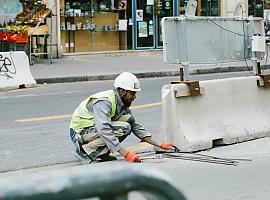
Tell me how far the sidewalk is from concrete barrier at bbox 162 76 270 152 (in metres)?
5.76

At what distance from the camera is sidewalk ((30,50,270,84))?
53.2ft

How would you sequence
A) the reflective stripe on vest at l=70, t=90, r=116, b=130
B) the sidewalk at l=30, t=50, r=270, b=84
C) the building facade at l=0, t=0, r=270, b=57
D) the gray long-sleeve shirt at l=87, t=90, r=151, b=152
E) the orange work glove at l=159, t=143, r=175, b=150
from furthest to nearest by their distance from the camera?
the building facade at l=0, t=0, r=270, b=57, the sidewalk at l=30, t=50, r=270, b=84, the orange work glove at l=159, t=143, r=175, b=150, the reflective stripe on vest at l=70, t=90, r=116, b=130, the gray long-sleeve shirt at l=87, t=90, r=151, b=152

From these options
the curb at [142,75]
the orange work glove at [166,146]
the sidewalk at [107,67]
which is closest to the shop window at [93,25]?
the sidewalk at [107,67]

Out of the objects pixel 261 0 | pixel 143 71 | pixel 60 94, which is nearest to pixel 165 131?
pixel 60 94

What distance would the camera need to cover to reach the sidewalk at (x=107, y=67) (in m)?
16.2

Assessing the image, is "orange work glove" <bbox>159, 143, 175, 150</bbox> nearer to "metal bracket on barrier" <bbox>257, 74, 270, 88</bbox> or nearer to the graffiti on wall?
"metal bracket on barrier" <bbox>257, 74, 270, 88</bbox>

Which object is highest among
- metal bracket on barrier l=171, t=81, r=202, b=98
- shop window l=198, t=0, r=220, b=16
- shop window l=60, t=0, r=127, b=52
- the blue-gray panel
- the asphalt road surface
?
shop window l=198, t=0, r=220, b=16

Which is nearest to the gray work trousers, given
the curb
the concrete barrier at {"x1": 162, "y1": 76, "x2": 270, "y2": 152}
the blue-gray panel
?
the concrete barrier at {"x1": 162, "y1": 76, "x2": 270, "y2": 152}

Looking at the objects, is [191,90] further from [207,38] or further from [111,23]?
[111,23]

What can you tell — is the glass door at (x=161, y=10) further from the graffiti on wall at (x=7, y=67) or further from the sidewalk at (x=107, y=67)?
the graffiti on wall at (x=7, y=67)

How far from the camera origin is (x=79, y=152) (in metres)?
7.11

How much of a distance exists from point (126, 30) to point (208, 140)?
14.8 meters

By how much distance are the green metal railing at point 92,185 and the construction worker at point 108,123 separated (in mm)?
4919

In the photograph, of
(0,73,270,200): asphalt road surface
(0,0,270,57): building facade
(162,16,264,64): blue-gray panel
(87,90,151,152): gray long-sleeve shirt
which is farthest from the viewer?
(0,0,270,57): building facade
